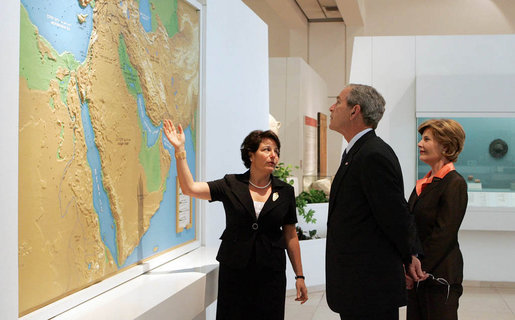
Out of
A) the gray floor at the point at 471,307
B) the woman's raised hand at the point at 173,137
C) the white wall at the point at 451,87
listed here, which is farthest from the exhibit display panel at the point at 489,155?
the woman's raised hand at the point at 173,137

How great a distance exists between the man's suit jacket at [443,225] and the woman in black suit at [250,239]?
2.79ft

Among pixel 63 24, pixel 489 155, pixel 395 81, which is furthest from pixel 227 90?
pixel 489 155

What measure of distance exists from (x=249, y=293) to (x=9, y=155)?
5.88 ft

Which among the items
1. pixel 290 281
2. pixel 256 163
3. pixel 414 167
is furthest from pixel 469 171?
pixel 256 163

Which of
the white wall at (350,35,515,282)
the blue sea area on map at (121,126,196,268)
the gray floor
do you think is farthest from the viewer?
the white wall at (350,35,515,282)

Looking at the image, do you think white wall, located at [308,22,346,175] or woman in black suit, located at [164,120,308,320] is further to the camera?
white wall, located at [308,22,346,175]

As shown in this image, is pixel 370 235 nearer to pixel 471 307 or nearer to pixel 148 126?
pixel 148 126

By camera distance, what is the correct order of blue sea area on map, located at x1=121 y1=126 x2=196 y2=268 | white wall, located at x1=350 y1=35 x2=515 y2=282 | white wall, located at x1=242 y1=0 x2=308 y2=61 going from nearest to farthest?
blue sea area on map, located at x1=121 y1=126 x2=196 y2=268
white wall, located at x1=350 y1=35 x2=515 y2=282
white wall, located at x1=242 y1=0 x2=308 y2=61

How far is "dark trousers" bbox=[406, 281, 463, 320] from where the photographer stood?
3.68 m

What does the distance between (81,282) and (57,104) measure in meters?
0.94

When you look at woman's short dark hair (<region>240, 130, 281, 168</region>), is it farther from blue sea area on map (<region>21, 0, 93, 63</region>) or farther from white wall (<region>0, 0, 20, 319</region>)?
white wall (<region>0, 0, 20, 319</region>)

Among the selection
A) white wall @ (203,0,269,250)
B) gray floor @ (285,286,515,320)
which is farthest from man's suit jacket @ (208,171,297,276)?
gray floor @ (285,286,515,320)

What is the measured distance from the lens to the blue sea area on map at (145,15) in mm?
3703

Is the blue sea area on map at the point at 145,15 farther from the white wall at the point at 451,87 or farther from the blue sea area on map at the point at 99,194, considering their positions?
the white wall at the point at 451,87
